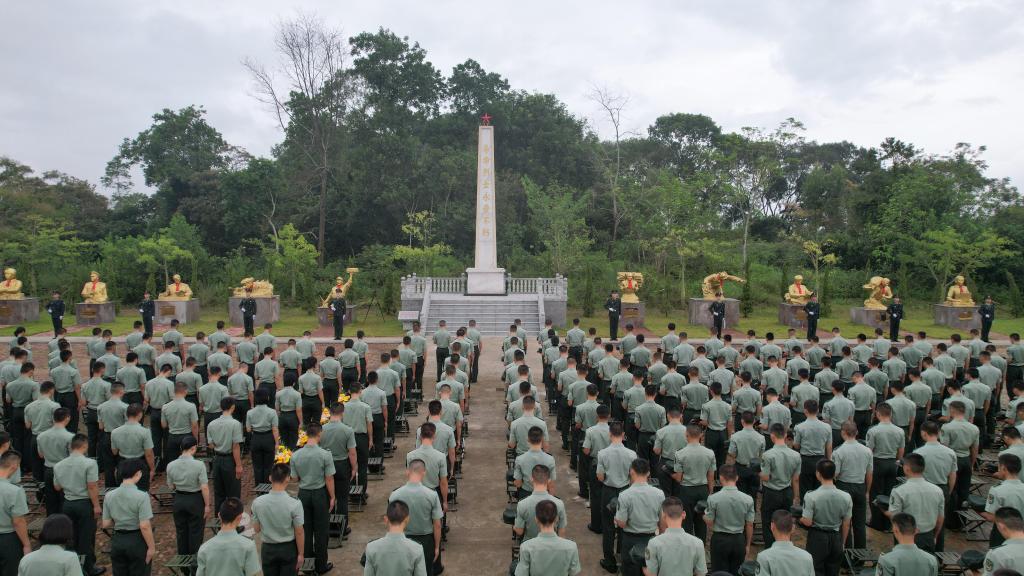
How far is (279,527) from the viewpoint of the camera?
5.24 metres

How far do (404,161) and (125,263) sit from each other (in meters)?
16.6

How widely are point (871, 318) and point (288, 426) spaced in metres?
22.3

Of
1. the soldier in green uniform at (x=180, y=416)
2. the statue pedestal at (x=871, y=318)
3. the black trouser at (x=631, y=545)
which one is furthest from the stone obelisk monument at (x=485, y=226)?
the black trouser at (x=631, y=545)

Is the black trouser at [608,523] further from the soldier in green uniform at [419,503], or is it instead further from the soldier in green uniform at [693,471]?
the soldier in green uniform at [419,503]

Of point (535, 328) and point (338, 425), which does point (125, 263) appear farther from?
point (338, 425)

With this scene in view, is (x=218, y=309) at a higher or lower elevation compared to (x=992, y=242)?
lower

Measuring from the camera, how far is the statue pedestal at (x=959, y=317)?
23.8m

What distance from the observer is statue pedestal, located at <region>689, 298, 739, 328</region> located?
2467 centimetres

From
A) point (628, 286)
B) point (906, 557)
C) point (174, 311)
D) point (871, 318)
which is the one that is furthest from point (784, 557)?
point (174, 311)

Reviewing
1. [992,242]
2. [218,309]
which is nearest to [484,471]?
[218,309]

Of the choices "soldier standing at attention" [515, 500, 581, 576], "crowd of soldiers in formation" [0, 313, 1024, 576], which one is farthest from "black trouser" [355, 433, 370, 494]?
"soldier standing at attention" [515, 500, 581, 576]

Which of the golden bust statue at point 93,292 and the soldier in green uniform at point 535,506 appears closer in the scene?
the soldier in green uniform at point 535,506

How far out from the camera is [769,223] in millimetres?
45844

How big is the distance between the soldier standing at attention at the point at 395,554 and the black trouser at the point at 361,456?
12.2ft
